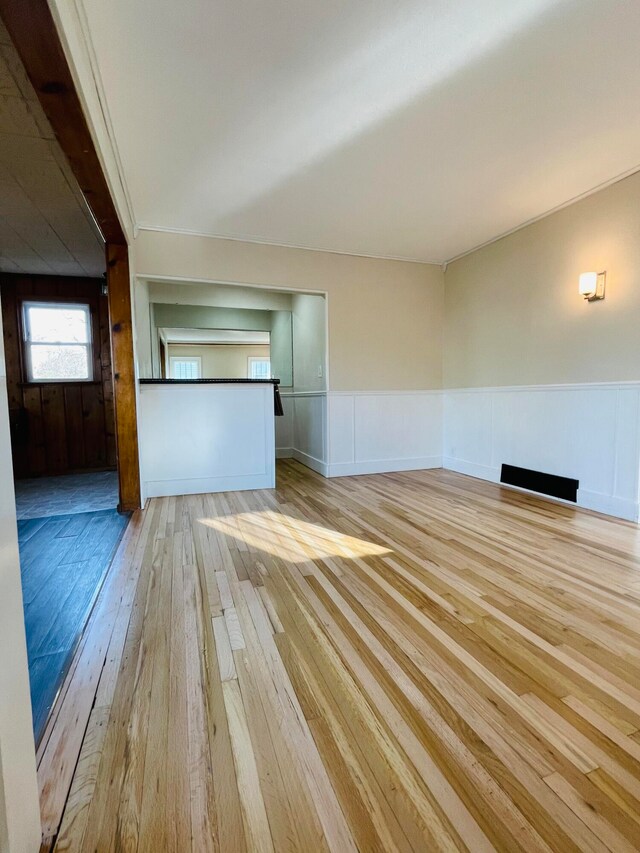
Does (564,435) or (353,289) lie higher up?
(353,289)

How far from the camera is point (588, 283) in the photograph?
2916mm

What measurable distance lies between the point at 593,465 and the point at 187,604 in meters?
3.06

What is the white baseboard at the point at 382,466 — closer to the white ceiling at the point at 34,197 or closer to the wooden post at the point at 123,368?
the wooden post at the point at 123,368

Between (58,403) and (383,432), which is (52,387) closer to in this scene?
(58,403)

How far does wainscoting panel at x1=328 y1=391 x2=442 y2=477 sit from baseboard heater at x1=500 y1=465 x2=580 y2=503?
104cm

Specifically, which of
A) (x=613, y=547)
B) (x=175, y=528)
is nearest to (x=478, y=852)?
(x=613, y=547)

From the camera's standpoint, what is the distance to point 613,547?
2270 millimetres

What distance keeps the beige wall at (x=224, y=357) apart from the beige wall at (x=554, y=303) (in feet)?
17.7

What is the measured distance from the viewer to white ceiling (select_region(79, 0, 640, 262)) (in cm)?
159

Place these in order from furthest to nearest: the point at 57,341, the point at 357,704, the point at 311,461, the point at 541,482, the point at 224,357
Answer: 1. the point at 224,357
2. the point at 311,461
3. the point at 57,341
4. the point at 541,482
5. the point at 357,704

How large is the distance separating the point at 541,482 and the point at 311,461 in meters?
2.53

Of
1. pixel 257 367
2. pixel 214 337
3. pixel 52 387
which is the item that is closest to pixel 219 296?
pixel 214 337

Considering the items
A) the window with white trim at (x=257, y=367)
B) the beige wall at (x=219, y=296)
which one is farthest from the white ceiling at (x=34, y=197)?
the window with white trim at (x=257, y=367)

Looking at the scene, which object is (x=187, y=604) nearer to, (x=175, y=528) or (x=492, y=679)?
(x=175, y=528)
